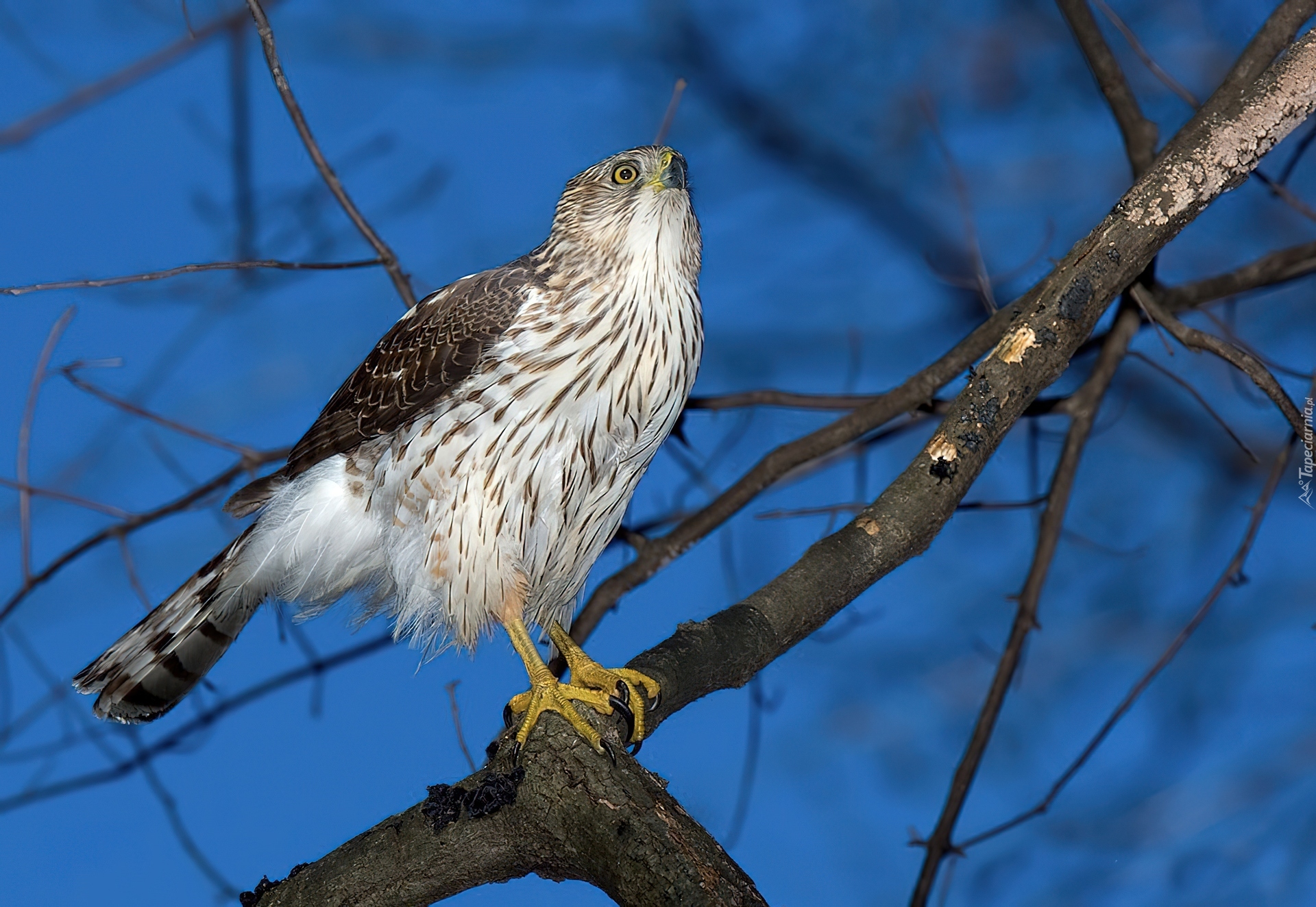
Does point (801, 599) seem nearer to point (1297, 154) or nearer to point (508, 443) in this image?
Result: point (508, 443)

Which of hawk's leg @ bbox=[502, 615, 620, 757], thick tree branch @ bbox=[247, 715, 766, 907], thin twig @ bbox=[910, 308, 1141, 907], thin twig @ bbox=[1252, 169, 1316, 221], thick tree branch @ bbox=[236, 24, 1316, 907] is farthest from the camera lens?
thin twig @ bbox=[910, 308, 1141, 907]

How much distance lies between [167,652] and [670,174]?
1.44 m

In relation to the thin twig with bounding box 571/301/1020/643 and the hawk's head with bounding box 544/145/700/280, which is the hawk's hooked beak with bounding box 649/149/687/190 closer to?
the hawk's head with bounding box 544/145/700/280

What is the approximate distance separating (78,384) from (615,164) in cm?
116

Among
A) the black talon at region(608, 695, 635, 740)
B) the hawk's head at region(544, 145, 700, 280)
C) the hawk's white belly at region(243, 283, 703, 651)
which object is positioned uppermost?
the hawk's head at region(544, 145, 700, 280)

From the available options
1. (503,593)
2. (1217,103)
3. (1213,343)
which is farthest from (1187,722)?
(503,593)

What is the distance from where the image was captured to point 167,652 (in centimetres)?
249

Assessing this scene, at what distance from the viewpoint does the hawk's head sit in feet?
7.34

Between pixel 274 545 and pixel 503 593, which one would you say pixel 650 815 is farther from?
pixel 274 545

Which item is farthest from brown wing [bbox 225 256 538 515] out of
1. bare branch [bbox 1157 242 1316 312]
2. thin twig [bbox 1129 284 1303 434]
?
bare branch [bbox 1157 242 1316 312]

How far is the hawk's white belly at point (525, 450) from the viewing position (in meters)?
2.19

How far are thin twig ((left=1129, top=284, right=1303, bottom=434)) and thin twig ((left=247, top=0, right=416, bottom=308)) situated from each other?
5.13ft

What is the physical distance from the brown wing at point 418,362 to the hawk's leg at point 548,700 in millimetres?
531

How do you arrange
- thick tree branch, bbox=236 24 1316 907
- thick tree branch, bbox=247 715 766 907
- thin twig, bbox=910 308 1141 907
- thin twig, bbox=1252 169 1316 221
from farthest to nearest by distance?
thin twig, bbox=910 308 1141 907
thin twig, bbox=1252 169 1316 221
thick tree branch, bbox=236 24 1316 907
thick tree branch, bbox=247 715 766 907
